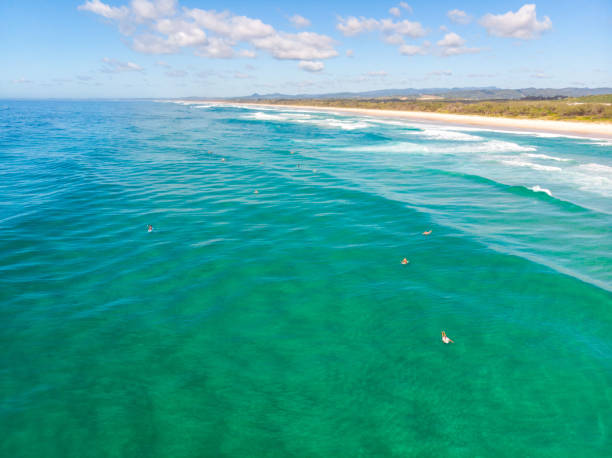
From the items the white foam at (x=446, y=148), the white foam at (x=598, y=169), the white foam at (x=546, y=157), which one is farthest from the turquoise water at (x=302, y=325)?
the white foam at (x=446, y=148)

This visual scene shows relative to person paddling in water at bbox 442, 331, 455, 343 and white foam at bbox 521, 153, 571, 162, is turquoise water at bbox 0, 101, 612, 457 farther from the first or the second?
white foam at bbox 521, 153, 571, 162

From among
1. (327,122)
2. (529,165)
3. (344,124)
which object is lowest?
(529,165)

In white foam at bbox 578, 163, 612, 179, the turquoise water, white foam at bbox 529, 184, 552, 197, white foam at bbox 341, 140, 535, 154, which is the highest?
white foam at bbox 341, 140, 535, 154

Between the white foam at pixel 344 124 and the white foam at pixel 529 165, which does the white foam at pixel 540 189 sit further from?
the white foam at pixel 344 124

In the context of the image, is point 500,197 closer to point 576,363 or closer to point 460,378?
point 576,363

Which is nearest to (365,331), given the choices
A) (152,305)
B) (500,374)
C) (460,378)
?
(460,378)

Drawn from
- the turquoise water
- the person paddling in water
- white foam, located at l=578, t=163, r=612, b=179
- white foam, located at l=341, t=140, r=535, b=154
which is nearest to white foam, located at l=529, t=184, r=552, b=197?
the turquoise water

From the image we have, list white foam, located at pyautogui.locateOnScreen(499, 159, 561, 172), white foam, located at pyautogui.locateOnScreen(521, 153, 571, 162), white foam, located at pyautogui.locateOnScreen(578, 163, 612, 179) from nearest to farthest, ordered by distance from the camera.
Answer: white foam, located at pyautogui.locateOnScreen(578, 163, 612, 179) < white foam, located at pyautogui.locateOnScreen(499, 159, 561, 172) < white foam, located at pyautogui.locateOnScreen(521, 153, 571, 162)

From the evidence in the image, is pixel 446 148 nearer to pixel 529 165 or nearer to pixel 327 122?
pixel 529 165

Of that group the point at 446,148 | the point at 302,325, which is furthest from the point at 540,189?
the point at 302,325
